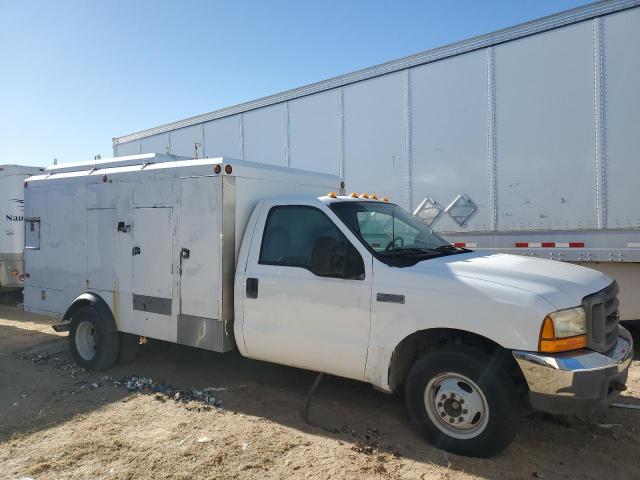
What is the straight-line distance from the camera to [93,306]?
5941 mm

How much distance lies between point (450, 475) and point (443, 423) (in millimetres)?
446

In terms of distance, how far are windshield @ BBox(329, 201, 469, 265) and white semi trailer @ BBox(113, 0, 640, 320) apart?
77.6 inches

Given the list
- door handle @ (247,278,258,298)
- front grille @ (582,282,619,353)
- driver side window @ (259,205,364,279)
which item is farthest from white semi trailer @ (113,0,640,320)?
door handle @ (247,278,258,298)

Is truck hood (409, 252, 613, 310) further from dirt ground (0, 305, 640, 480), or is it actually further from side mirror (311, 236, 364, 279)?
dirt ground (0, 305, 640, 480)

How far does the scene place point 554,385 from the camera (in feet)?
10.9

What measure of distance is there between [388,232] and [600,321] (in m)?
1.80

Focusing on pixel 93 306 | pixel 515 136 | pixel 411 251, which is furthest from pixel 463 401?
pixel 93 306

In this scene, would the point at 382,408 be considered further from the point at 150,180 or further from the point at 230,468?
the point at 150,180

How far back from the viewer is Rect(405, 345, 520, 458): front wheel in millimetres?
3541

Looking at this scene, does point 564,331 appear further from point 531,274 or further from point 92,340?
point 92,340

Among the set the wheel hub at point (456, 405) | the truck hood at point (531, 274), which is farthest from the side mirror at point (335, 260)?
the wheel hub at point (456, 405)

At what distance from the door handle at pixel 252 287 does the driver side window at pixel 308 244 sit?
186 mm

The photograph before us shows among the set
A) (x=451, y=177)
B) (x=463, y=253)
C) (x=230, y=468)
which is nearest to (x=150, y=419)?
(x=230, y=468)

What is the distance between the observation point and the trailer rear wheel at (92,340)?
5.85 metres
